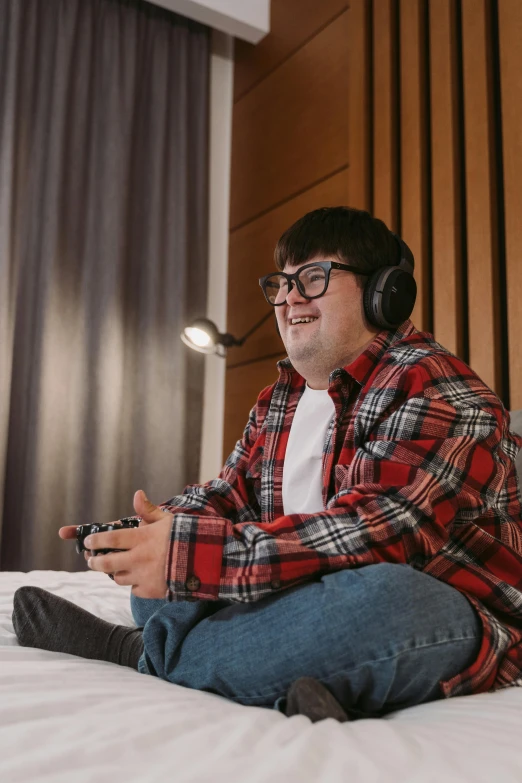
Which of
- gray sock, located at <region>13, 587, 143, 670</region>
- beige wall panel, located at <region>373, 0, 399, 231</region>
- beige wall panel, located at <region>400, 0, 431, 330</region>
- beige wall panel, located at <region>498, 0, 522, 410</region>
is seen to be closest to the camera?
gray sock, located at <region>13, 587, 143, 670</region>

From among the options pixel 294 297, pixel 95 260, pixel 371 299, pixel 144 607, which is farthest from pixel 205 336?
pixel 144 607

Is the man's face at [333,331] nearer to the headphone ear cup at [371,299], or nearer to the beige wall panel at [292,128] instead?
the headphone ear cup at [371,299]

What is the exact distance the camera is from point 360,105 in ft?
8.50

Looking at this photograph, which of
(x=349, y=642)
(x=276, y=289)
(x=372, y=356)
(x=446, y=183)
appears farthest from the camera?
(x=446, y=183)

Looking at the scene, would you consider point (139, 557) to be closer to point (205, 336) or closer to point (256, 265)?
point (205, 336)

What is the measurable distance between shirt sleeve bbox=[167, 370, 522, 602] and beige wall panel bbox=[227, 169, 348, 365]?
6.34 feet

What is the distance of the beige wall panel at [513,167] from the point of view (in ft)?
6.16

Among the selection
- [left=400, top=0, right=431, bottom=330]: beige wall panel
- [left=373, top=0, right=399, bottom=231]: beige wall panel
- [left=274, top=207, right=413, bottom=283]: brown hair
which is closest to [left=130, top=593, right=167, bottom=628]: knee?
[left=274, top=207, right=413, bottom=283]: brown hair

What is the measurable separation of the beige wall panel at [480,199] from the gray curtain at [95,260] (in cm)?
147

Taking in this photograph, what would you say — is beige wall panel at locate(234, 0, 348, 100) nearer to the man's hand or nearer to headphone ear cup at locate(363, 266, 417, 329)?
headphone ear cup at locate(363, 266, 417, 329)

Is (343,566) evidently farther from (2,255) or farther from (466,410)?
(2,255)

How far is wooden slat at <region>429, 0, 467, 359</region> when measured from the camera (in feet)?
6.91

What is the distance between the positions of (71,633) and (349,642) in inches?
18.2

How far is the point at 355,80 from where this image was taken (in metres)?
2.63
